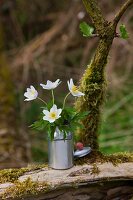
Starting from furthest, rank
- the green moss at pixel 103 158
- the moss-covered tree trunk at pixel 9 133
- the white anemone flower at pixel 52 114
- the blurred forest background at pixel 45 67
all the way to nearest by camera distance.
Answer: the blurred forest background at pixel 45 67 → the moss-covered tree trunk at pixel 9 133 → the green moss at pixel 103 158 → the white anemone flower at pixel 52 114

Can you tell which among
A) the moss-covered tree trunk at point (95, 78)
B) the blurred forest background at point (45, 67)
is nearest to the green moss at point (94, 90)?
the moss-covered tree trunk at point (95, 78)

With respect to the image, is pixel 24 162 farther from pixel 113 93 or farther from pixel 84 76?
pixel 84 76

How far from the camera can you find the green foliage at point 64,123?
3.76ft

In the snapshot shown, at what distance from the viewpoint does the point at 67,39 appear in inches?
135

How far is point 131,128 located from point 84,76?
5.03ft

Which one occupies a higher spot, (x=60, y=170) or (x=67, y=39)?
(x=67, y=39)

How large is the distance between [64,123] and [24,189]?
193 millimetres

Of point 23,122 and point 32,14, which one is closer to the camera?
point 23,122

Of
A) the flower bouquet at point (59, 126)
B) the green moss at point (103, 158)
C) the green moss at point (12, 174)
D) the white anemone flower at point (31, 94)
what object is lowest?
the green moss at point (12, 174)

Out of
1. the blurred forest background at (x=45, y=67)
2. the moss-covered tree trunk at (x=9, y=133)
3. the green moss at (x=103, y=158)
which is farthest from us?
the blurred forest background at (x=45, y=67)

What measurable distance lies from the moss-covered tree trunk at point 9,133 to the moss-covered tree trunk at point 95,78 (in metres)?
1.17

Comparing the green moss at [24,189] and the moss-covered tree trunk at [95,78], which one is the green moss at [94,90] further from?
the green moss at [24,189]

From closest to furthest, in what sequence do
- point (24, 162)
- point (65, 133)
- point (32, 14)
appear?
point (65, 133) → point (24, 162) → point (32, 14)

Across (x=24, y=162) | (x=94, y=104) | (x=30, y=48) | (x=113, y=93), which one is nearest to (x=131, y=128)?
(x=113, y=93)
